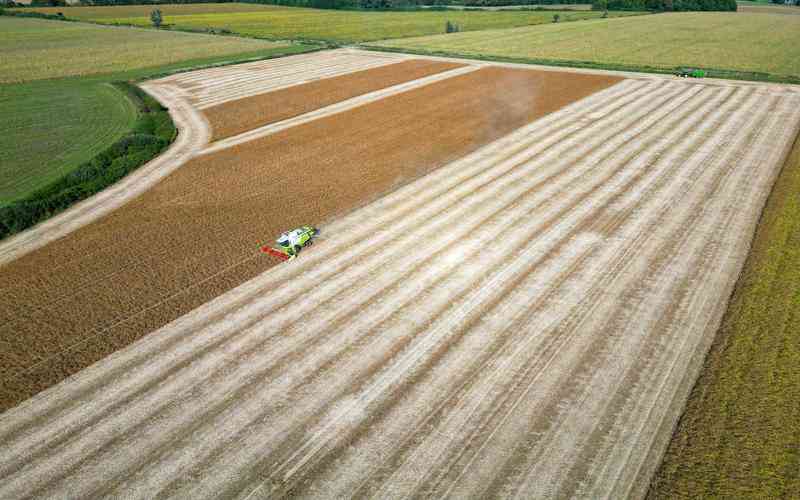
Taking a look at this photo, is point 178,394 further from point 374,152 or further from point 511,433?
point 374,152

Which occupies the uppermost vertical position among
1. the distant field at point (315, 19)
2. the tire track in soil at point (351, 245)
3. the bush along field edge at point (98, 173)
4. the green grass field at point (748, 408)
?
the distant field at point (315, 19)

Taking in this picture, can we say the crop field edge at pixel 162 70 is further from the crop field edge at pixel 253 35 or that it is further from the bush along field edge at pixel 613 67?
the bush along field edge at pixel 613 67

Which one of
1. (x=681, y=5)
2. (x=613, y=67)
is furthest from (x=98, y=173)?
(x=681, y=5)

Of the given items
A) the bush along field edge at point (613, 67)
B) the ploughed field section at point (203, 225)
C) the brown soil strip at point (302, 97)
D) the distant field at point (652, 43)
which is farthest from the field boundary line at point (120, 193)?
the distant field at point (652, 43)

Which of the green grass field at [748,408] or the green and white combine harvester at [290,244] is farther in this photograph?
the green and white combine harvester at [290,244]

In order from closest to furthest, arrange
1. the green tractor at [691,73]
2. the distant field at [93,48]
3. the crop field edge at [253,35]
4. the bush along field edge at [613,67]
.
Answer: the bush along field edge at [613,67] → the green tractor at [691,73] → the distant field at [93,48] → the crop field edge at [253,35]

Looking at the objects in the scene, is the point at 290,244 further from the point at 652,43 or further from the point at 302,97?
the point at 652,43

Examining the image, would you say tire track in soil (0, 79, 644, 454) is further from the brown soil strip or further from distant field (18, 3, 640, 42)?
distant field (18, 3, 640, 42)

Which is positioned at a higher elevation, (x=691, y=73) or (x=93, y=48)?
(x=93, y=48)
